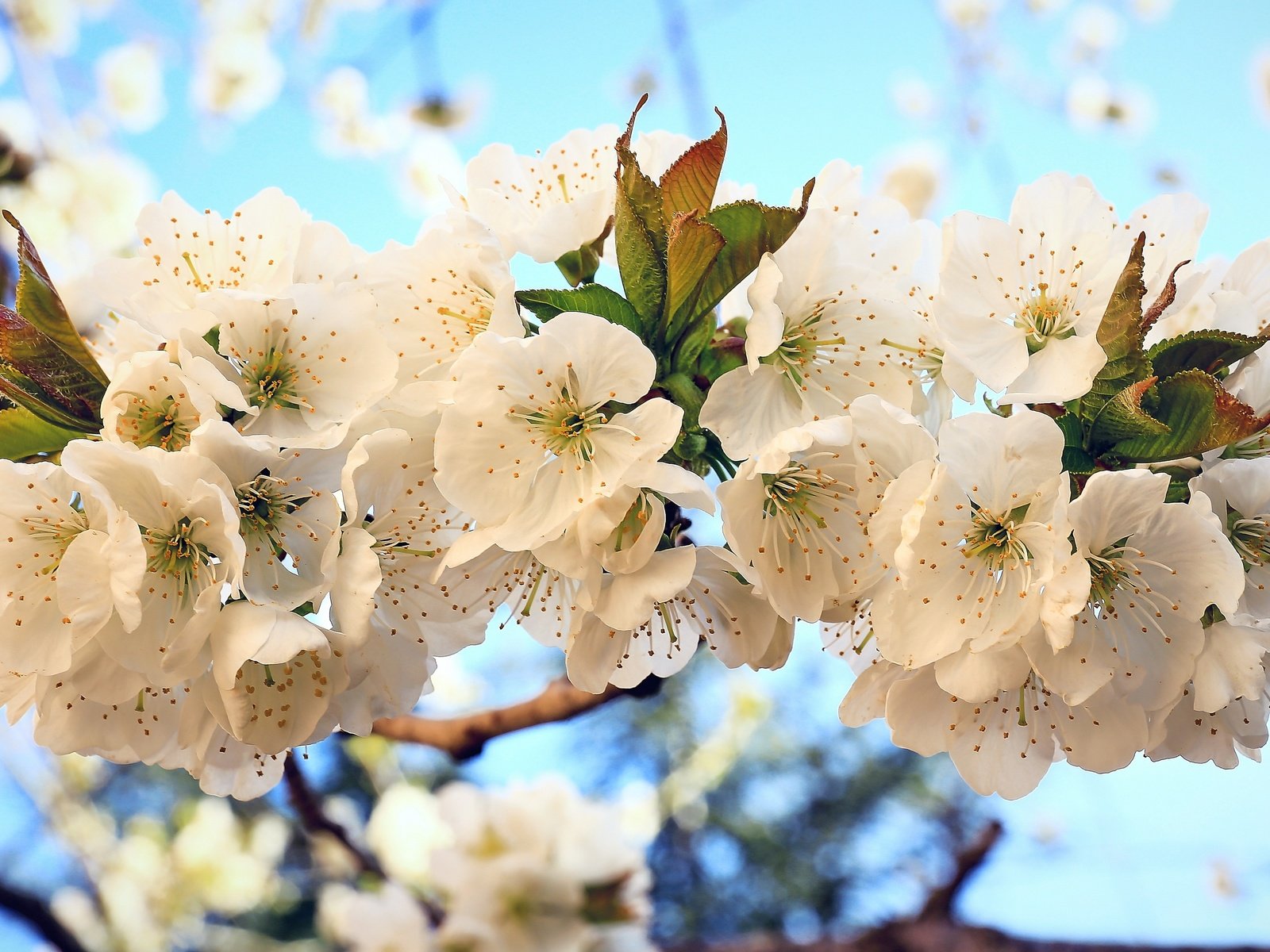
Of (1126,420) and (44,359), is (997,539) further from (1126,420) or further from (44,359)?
(44,359)

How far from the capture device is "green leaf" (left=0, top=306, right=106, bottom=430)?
65cm

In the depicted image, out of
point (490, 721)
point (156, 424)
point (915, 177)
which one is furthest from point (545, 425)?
point (915, 177)

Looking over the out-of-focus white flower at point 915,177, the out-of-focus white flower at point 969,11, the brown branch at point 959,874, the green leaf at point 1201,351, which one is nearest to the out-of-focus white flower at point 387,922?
the brown branch at point 959,874

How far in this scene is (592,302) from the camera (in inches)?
24.8

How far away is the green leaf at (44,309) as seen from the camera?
2.16 feet

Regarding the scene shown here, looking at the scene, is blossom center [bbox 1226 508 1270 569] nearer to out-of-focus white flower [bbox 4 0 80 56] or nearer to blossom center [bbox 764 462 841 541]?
blossom center [bbox 764 462 841 541]

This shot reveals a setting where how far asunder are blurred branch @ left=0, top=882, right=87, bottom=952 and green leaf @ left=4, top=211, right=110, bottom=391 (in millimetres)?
980

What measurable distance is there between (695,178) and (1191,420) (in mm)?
305

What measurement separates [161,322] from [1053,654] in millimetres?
542

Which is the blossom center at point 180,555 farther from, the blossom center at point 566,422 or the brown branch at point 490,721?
the brown branch at point 490,721

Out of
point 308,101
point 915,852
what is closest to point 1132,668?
point 308,101

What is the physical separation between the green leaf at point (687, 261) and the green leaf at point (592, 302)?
0.07ft

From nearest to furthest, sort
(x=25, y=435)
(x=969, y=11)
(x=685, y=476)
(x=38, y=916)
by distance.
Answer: (x=685, y=476) < (x=25, y=435) < (x=38, y=916) < (x=969, y=11)

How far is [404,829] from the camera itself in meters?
2.71
